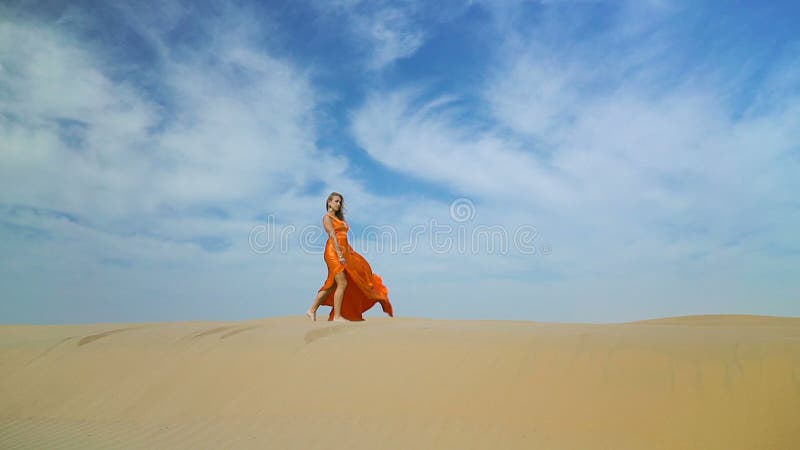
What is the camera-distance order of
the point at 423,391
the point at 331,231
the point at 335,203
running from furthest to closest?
the point at 335,203, the point at 331,231, the point at 423,391

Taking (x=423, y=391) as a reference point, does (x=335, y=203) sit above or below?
above

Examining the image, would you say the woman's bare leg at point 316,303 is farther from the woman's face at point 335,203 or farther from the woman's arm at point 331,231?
the woman's face at point 335,203

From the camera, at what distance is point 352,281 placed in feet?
30.6

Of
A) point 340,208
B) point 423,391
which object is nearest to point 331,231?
point 340,208

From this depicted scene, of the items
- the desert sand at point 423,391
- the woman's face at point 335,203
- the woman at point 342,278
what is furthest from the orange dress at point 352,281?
the desert sand at point 423,391

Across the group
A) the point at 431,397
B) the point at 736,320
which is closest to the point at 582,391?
the point at 431,397

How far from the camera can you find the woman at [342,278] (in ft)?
29.4

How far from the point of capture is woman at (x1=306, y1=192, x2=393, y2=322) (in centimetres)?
896

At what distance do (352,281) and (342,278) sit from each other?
1.39ft

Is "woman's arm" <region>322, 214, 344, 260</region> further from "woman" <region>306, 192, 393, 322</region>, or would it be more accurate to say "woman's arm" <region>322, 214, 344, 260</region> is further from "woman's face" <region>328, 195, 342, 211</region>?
"woman's face" <region>328, 195, 342, 211</region>

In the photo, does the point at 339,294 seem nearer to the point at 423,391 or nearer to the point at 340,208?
the point at 340,208

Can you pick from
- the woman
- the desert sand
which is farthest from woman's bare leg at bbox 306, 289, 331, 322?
the desert sand

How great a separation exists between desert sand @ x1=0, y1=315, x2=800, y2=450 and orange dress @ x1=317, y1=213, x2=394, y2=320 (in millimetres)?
2133

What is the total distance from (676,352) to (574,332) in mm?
1309
